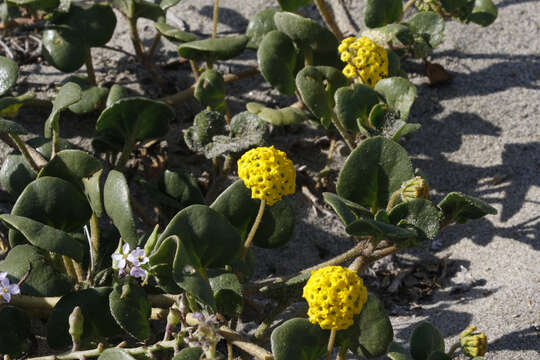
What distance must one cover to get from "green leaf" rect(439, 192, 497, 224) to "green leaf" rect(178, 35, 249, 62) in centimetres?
98

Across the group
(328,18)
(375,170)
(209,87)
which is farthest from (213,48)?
(375,170)

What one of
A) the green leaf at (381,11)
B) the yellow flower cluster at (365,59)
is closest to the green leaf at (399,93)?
the yellow flower cluster at (365,59)

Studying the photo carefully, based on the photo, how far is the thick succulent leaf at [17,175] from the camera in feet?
7.22

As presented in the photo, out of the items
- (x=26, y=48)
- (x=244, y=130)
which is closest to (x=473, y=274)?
(x=244, y=130)

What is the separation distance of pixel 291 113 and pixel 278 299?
2.70ft

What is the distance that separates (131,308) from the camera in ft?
5.86

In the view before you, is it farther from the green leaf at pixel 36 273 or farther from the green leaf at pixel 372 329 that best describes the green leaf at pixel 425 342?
the green leaf at pixel 36 273

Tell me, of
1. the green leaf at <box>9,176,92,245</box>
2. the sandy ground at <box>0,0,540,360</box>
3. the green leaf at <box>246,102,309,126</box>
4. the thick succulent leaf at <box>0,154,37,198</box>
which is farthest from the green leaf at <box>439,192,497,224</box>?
the thick succulent leaf at <box>0,154,37,198</box>

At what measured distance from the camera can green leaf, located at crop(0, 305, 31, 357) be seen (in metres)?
1.85

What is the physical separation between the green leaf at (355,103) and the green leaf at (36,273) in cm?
108

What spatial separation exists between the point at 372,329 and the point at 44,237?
90 centimetres

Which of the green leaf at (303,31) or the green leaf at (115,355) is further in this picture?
the green leaf at (303,31)

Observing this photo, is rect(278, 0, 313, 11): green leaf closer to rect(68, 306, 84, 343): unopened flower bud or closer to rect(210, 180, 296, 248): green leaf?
rect(210, 180, 296, 248): green leaf

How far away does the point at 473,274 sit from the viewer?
2.30 m
